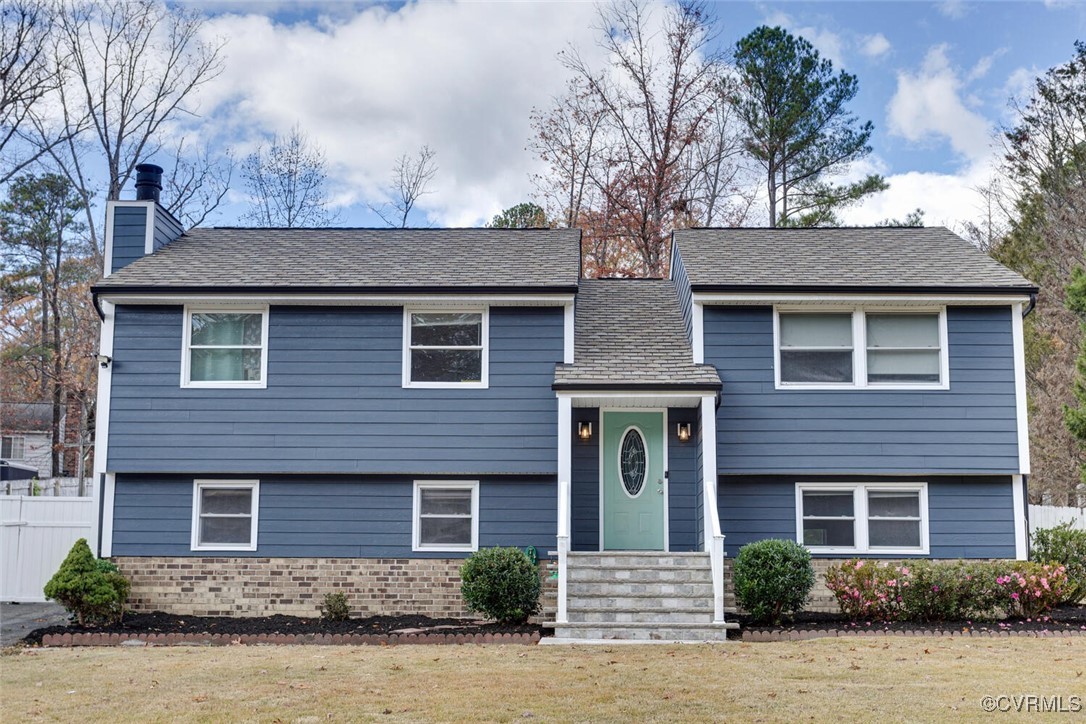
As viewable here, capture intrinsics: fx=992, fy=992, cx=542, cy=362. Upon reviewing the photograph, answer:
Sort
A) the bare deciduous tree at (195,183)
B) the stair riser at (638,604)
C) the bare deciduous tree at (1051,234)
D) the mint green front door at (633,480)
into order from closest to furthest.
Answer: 1. the stair riser at (638,604)
2. the mint green front door at (633,480)
3. the bare deciduous tree at (1051,234)
4. the bare deciduous tree at (195,183)

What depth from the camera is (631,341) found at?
1446 centimetres

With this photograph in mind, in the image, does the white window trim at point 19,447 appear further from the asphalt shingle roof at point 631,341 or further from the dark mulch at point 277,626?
the asphalt shingle roof at point 631,341

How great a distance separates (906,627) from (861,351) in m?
3.82

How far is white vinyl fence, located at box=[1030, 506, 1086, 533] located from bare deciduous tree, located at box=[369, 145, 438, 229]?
17.9 metres

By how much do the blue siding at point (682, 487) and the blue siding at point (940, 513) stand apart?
21.6 inches

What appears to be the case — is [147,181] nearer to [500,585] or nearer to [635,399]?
[635,399]

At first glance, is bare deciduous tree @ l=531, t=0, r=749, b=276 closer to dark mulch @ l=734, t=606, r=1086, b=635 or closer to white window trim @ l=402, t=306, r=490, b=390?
white window trim @ l=402, t=306, r=490, b=390

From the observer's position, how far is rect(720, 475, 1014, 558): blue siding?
1325 centimetres

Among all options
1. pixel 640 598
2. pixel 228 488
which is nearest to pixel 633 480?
pixel 640 598

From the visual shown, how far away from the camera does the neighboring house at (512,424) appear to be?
43.8ft

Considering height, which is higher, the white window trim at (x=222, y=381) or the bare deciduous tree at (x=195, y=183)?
the bare deciduous tree at (x=195, y=183)

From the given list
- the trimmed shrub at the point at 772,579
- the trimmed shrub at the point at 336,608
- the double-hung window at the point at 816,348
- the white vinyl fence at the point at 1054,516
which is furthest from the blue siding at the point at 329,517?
the white vinyl fence at the point at 1054,516

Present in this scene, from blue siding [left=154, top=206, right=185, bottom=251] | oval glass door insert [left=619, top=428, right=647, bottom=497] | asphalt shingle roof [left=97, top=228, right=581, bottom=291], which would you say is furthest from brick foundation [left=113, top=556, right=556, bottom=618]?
blue siding [left=154, top=206, right=185, bottom=251]

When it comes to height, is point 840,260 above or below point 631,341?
above
